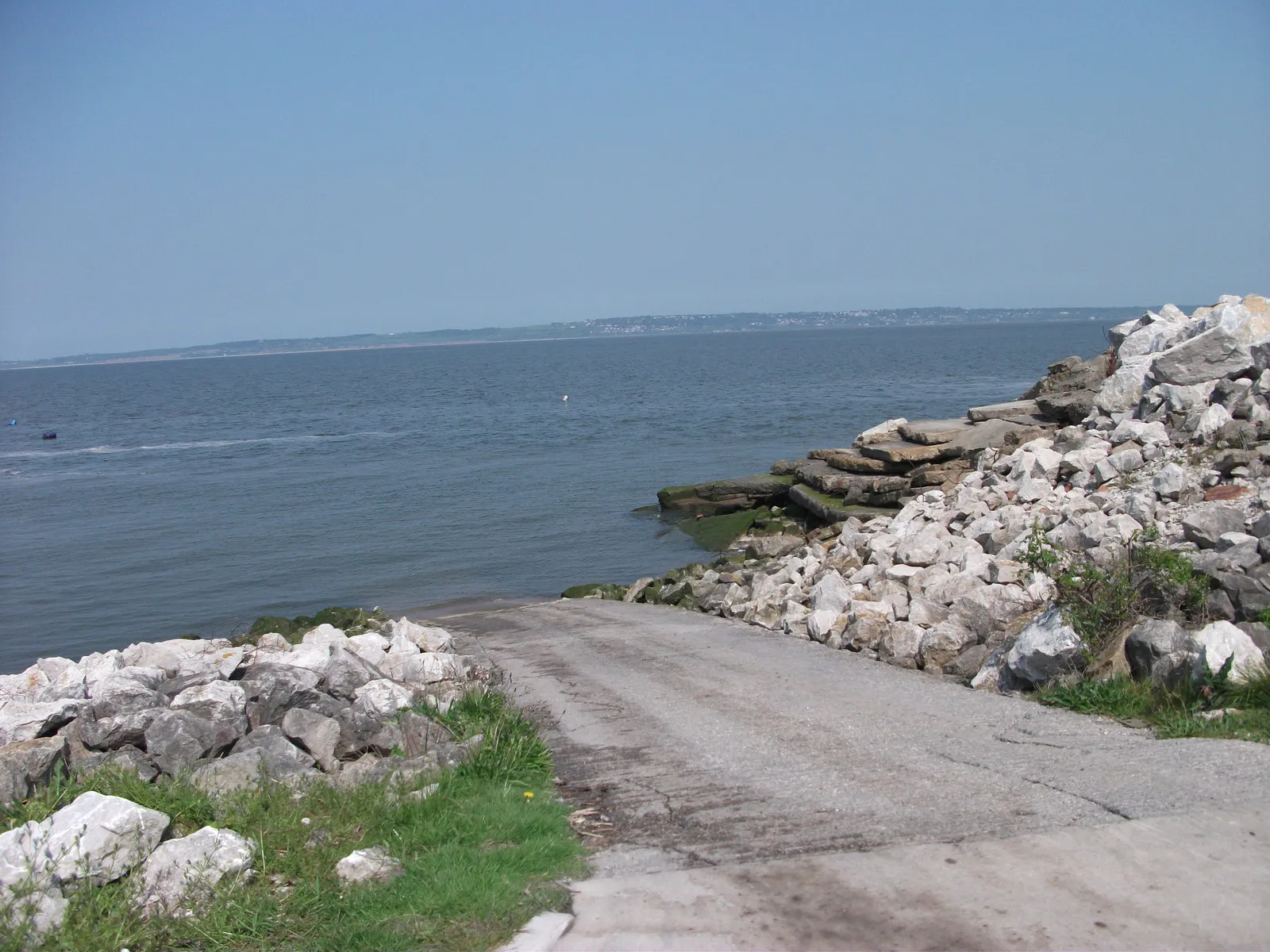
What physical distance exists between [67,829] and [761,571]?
1257cm

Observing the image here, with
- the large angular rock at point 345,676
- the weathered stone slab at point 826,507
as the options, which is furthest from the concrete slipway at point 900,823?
the weathered stone slab at point 826,507

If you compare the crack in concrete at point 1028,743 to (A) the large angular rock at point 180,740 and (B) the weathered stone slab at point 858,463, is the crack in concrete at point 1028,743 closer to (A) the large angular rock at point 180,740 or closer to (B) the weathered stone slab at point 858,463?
(A) the large angular rock at point 180,740

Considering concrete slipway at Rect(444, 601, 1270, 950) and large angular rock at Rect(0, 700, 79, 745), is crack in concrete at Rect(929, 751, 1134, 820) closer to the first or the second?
concrete slipway at Rect(444, 601, 1270, 950)

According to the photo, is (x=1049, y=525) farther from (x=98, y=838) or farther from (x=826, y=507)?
(x=826, y=507)

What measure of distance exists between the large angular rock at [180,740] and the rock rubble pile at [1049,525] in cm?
551

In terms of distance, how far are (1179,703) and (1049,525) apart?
14.7ft

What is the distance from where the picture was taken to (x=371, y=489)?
33250 millimetres

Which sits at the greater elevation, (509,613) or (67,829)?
(67,829)

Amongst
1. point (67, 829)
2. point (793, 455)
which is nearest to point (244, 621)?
point (67, 829)

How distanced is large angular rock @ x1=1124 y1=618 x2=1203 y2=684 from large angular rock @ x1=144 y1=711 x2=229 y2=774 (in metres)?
6.09

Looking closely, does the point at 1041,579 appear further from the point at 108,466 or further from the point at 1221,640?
the point at 108,466

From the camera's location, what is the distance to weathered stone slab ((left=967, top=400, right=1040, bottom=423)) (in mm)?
20250

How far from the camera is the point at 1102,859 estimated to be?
16.6 ft

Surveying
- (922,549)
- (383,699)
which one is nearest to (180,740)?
(383,699)
